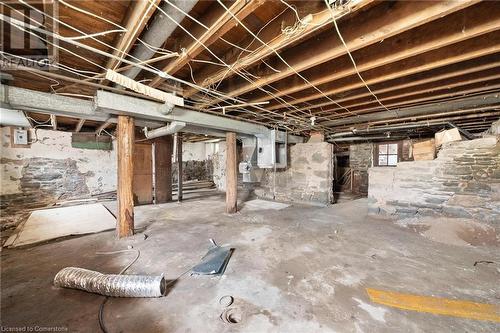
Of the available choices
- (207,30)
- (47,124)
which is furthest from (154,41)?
(47,124)

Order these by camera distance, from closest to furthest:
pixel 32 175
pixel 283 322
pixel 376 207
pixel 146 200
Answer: pixel 283 322 → pixel 376 207 → pixel 32 175 → pixel 146 200

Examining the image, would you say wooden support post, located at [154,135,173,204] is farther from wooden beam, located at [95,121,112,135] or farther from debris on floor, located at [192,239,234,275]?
debris on floor, located at [192,239,234,275]

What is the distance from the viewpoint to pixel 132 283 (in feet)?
5.10

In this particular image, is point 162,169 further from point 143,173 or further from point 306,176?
point 306,176

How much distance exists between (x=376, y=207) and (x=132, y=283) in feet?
14.1

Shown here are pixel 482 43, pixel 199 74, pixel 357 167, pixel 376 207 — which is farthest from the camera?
pixel 357 167

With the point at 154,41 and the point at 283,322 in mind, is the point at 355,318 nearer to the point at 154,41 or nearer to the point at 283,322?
the point at 283,322

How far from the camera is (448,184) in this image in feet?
10.9

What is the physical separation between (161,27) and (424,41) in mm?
2090

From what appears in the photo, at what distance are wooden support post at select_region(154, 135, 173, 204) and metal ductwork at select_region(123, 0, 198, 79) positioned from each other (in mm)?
3898

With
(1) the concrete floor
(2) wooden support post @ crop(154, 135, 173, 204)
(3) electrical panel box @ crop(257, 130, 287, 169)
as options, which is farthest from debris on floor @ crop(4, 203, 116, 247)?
(3) electrical panel box @ crop(257, 130, 287, 169)

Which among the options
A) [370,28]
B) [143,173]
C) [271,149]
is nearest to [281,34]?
[370,28]

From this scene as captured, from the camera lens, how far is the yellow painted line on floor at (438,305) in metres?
1.39

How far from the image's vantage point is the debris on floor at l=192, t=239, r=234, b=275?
1896 millimetres
